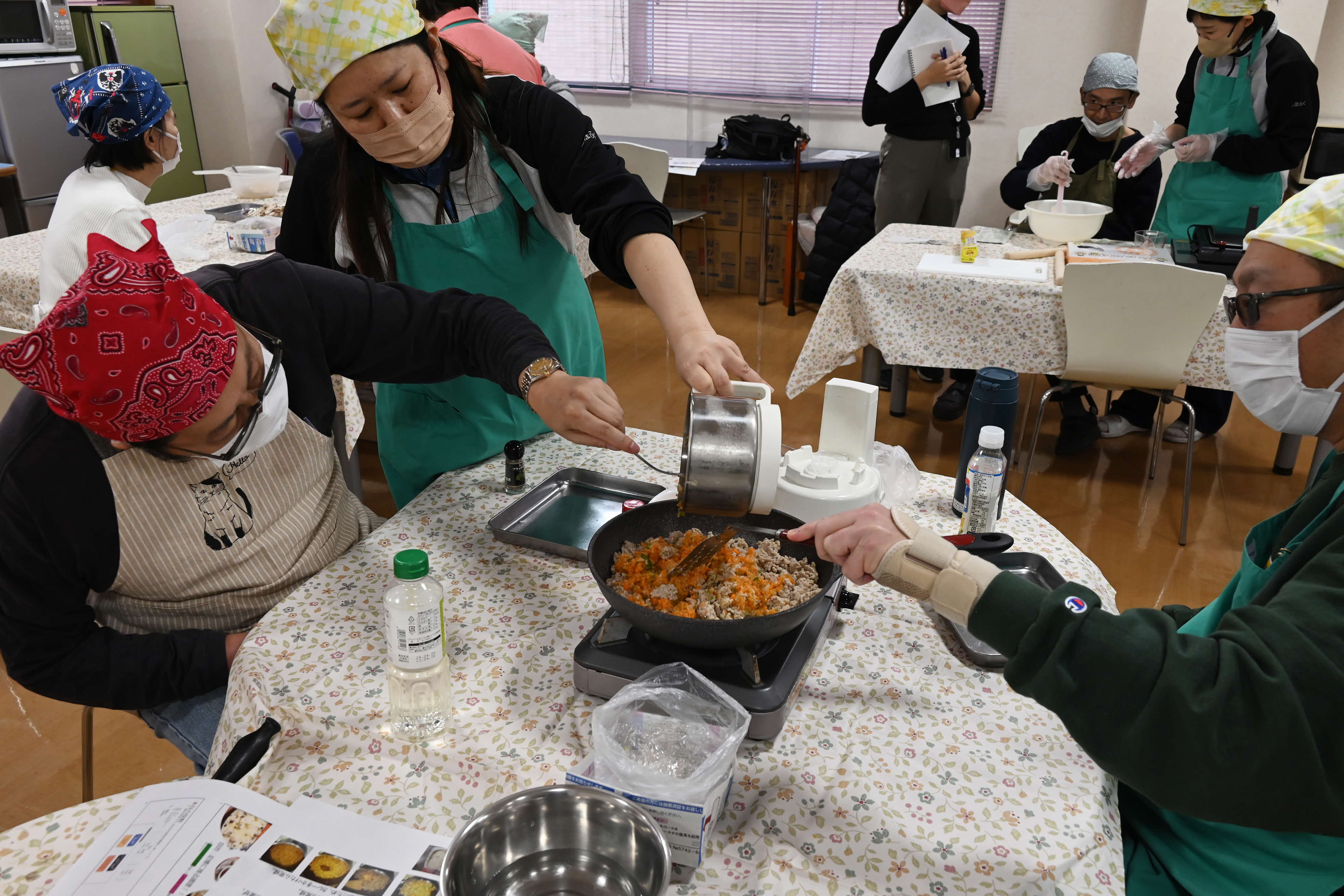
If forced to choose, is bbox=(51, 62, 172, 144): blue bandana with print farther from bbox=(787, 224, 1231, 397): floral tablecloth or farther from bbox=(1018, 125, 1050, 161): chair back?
bbox=(1018, 125, 1050, 161): chair back

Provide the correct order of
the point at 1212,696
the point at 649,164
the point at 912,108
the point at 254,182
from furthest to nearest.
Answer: the point at 649,164
the point at 912,108
the point at 254,182
the point at 1212,696

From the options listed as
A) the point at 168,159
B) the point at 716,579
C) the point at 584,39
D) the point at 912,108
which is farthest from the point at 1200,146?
the point at 584,39

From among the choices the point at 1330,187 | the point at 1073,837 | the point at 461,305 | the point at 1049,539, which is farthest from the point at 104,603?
the point at 1330,187

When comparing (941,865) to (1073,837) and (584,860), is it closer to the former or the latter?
(1073,837)

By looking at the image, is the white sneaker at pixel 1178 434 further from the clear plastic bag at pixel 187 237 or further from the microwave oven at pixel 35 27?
the microwave oven at pixel 35 27

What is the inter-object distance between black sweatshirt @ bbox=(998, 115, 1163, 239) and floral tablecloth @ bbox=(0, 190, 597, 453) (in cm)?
209

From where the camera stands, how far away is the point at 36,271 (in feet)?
9.79

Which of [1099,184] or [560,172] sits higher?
[560,172]

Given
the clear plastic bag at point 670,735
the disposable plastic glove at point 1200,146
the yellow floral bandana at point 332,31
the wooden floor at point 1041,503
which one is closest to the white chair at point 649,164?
the wooden floor at point 1041,503

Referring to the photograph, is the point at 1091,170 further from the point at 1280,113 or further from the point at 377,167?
the point at 377,167

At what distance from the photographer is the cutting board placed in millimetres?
3139

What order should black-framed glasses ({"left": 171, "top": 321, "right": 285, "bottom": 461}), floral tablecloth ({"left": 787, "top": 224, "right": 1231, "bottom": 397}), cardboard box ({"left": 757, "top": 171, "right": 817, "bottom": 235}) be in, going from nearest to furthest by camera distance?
black-framed glasses ({"left": 171, "top": 321, "right": 285, "bottom": 461}) → floral tablecloth ({"left": 787, "top": 224, "right": 1231, "bottom": 397}) → cardboard box ({"left": 757, "top": 171, "right": 817, "bottom": 235})

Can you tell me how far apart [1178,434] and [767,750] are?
3610 mm

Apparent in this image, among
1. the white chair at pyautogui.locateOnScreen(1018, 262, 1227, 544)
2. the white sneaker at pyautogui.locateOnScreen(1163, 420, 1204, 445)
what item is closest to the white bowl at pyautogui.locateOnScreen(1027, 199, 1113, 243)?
the white chair at pyautogui.locateOnScreen(1018, 262, 1227, 544)
